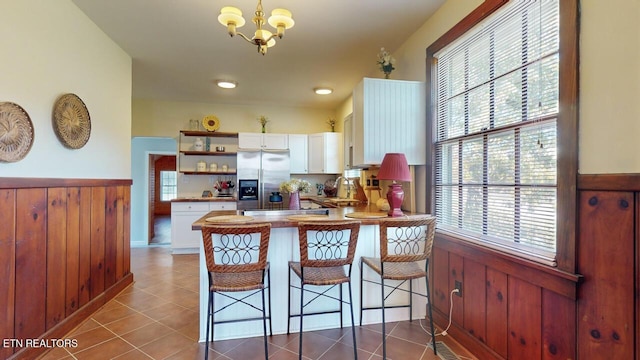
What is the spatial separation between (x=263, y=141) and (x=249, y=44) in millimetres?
2341

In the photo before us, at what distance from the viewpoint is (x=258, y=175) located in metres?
4.96

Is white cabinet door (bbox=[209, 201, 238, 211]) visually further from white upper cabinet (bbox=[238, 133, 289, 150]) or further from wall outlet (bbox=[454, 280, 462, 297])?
wall outlet (bbox=[454, 280, 462, 297])

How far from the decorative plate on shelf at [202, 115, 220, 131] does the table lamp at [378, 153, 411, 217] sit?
3820 mm

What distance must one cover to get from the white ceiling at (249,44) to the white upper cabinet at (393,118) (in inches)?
22.4

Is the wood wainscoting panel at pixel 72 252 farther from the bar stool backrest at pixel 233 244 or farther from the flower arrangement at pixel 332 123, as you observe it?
the flower arrangement at pixel 332 123

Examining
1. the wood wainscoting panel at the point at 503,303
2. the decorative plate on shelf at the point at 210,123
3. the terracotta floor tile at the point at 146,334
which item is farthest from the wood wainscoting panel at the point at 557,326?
the decorative plate on shelf at the point at 210,123

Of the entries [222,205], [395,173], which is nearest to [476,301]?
[395,173]

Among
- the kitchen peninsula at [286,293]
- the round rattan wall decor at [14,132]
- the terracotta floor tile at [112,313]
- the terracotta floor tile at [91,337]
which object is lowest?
the terracotta floor tile at [112,313]

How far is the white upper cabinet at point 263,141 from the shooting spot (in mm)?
5137

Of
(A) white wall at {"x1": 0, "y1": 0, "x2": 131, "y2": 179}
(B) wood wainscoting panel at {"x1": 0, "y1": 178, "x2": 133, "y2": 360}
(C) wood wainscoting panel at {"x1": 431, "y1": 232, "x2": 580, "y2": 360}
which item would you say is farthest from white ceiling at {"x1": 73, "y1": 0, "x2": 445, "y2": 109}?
(C) wood wainscoting panel at {"x1": 431, "y1": 232, "x2": 580, "y2": 360}

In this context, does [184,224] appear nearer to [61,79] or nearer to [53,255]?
[53,255]

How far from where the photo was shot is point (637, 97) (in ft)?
3.75

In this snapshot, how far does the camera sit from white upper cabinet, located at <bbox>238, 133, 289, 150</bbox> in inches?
202

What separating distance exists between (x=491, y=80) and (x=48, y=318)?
3.61 meters
